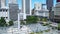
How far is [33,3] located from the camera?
7.32 ft

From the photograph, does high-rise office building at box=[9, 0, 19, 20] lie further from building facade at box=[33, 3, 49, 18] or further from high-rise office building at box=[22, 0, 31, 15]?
building facade at box=[33, 3, 49, 18]

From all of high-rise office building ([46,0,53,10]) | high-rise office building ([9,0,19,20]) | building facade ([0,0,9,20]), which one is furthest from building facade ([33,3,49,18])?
building facade ([0,0,9,20])

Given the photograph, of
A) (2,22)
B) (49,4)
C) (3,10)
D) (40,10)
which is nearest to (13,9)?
(3,10)

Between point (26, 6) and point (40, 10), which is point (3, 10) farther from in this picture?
point (40, 10)

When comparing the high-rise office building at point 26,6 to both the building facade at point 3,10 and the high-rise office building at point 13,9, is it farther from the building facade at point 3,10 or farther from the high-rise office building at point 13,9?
the building facade at point 3,10

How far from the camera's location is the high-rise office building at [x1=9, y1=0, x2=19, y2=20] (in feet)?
7.00

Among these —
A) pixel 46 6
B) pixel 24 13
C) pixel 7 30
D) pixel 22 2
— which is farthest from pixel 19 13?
pixel 46 6

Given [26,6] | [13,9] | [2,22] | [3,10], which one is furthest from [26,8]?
[2,22]

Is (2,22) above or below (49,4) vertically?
below

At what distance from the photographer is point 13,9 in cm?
218

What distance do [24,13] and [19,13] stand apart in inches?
3.7

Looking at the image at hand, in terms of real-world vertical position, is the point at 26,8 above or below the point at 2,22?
above

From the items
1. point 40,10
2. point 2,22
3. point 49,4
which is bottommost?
point 2,22

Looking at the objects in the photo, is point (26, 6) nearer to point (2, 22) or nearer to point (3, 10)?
point (3, 10)
